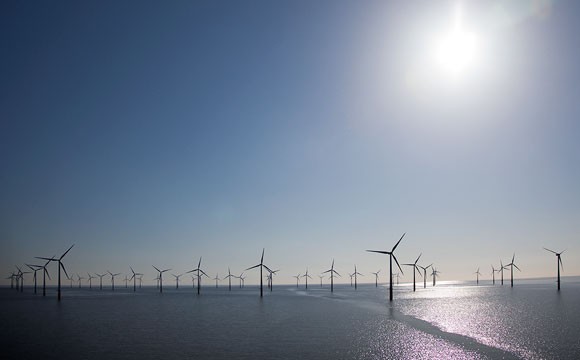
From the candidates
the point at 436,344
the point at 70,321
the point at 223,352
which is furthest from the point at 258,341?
the point at 70,321

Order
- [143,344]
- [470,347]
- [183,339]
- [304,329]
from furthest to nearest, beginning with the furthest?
[304,329], [183,339], [143,344], [470,347]

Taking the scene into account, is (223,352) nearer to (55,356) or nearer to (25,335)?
(55,356)

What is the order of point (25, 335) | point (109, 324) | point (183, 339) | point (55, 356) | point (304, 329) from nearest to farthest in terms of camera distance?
point (55, 356) < point (183, 339) < point (25, 335) < point (304, 329) < point (109, 324)

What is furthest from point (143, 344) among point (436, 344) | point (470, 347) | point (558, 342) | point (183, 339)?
point (558, 342)

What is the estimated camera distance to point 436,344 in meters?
45.7

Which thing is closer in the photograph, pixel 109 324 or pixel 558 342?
pixel 558 342

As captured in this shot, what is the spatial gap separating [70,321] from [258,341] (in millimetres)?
46014

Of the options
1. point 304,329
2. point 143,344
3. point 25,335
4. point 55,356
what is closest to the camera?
point 55,356

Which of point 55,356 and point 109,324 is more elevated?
point 55,356

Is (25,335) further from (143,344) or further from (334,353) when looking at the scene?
(334,353)

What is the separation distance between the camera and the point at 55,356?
3944 cm

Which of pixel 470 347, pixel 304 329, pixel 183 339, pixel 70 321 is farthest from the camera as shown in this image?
pixel 70 321

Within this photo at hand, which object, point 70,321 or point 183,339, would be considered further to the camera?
point 70,321

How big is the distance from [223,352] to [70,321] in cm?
4822
